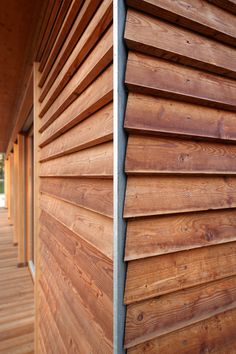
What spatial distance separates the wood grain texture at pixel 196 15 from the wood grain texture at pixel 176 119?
28 centimetres

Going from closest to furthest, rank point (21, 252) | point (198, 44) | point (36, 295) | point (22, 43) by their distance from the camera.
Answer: point (198, 44), point (36, 295), point (22, 43), point (21, 252)

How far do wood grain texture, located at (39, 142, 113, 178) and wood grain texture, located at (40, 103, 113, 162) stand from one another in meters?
0.03

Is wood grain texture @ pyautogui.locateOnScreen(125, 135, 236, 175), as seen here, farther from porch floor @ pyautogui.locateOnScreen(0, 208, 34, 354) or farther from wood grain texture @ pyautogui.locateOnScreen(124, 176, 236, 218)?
porch floor @ pyautogui.locateOnScreen(0, 208, 34, 354)

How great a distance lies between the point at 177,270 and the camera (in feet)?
2.61

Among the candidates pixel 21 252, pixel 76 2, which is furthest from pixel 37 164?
pixel 21 252

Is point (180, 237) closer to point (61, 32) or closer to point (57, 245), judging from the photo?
point (57, 245)

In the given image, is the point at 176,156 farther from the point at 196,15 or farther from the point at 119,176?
the point at 196,15

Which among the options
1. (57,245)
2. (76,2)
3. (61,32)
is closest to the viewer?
(76,2)

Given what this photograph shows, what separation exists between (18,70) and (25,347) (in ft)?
9.47

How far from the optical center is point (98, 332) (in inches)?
30.7

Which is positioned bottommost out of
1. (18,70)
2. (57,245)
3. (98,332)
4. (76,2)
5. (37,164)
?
(98,332)

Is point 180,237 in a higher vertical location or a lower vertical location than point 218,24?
lower

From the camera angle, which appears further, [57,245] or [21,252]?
[21,252]

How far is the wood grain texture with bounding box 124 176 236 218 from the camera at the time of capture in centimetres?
70
